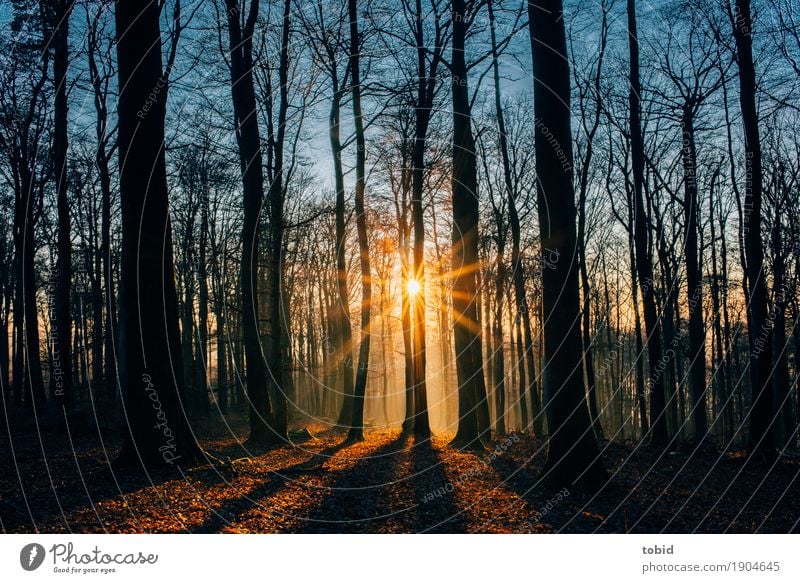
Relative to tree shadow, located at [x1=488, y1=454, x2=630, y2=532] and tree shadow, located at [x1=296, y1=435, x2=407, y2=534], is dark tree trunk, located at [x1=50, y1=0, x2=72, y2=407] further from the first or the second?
tree shadow, located at [x1=488, y1=454, x2=630, y2=532]

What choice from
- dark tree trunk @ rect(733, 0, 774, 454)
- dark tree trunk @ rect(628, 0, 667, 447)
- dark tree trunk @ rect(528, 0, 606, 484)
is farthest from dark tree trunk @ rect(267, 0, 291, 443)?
dark tree trunk @ rect(733, 0, 774, 454)

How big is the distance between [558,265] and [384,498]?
5059 millimetres

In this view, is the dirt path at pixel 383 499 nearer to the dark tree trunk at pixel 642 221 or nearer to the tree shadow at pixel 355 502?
the tree shadow at pixel 355 502

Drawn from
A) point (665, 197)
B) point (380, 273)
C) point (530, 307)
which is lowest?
point (530, 307)

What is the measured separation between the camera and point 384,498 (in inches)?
393

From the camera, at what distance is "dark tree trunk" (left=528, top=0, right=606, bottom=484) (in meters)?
9.54

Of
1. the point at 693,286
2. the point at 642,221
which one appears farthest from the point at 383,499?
the point at 693,286

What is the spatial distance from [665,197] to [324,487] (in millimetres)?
21860

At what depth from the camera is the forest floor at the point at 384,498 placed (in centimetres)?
736

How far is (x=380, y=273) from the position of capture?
30.0 m

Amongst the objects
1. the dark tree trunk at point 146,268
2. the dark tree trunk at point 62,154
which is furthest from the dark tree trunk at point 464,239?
the dark tree trunk at point 62,154

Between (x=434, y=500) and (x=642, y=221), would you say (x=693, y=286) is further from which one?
(x=434, y=500)
